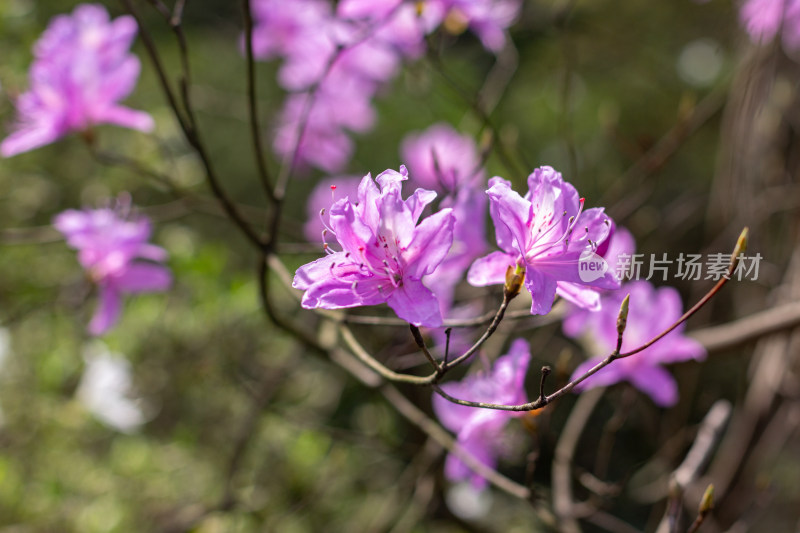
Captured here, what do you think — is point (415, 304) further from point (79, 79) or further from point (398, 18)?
point (398, 18)

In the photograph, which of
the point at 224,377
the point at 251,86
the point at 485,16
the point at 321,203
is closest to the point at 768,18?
the point at 485,16

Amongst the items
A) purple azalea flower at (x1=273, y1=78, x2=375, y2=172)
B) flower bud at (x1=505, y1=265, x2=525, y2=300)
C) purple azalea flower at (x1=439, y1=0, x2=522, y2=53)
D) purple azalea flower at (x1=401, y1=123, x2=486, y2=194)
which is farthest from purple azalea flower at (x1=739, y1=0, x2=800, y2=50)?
flower bud at (x1=505, y1=265, x2=525, y2=300)

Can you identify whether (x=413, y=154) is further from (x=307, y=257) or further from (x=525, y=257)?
(x=525, y=257)

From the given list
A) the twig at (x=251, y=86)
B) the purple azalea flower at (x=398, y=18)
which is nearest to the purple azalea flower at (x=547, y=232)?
the twig at (x=251, y=86)

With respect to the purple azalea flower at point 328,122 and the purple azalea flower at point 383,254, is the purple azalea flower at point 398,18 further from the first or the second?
the purple azalea flower at point 383,254

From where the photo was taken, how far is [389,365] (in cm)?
141

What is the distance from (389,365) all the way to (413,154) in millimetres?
1010

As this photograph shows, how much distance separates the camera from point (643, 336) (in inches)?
53.4

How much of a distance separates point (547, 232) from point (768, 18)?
1.43 m

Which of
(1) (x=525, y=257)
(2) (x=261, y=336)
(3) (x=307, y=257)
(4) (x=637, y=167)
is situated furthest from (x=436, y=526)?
(1) (x=525, y=257)

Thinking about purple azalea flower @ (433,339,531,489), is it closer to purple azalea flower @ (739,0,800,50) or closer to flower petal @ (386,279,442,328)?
flower petal @ (386,279,442,328)

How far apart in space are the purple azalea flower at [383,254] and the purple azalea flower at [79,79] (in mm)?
786

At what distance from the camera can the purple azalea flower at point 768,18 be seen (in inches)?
72.0

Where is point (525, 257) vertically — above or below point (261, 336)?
above
